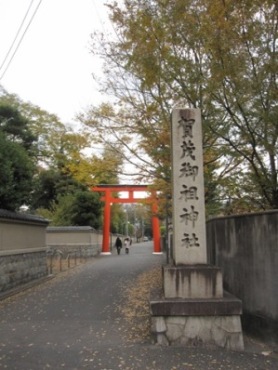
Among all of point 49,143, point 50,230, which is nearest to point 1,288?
point 50,230

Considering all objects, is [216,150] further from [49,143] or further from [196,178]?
[49,143]

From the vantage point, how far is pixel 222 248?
9.59 metres

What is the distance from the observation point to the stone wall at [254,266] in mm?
6867

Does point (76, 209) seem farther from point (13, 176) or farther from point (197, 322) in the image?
point (197, 322)

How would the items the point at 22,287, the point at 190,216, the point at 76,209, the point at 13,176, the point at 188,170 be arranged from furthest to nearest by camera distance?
the point at 76,209 < the point at 13,176 < the point at 22,287 < the point at 188,170 < the point at 190,216

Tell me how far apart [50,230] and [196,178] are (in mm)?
23890

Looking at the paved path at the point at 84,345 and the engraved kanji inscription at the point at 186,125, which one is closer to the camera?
the paved path at the point at 84,345

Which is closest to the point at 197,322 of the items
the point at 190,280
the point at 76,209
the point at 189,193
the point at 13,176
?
the point at 190,280

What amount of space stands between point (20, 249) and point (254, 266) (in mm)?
9305

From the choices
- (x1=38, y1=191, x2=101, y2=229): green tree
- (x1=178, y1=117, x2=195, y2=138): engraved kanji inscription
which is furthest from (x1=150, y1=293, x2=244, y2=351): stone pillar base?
(x1=38, y1=191, x2=101, y2=229): green tree

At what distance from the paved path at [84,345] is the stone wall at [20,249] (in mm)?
1716

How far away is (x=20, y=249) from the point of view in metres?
14.2

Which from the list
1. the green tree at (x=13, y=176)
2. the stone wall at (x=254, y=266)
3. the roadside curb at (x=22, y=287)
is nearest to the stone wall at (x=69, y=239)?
the roadside curb at (x=22, y=287)

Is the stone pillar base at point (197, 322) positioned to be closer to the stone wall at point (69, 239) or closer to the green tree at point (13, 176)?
the green tree at point (13, 176)
